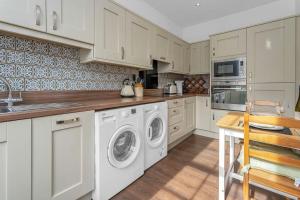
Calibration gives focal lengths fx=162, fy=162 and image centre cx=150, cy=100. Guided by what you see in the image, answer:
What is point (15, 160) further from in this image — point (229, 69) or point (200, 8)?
point (200, 8)

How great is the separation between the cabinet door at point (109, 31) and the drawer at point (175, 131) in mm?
1363

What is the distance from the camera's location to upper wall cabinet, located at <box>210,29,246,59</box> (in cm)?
285

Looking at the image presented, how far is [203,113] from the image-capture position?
3.38m

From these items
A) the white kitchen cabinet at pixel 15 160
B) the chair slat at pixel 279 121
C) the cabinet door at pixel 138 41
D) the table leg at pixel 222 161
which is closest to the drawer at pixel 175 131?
the cabinet door at pixel 138 41

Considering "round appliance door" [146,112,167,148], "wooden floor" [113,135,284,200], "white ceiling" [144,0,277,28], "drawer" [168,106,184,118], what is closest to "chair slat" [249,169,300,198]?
"wooden floor" [113,135,284,200]

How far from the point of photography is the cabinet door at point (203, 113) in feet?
10.9

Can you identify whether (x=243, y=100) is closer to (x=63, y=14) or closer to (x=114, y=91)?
(x=114, y=91)

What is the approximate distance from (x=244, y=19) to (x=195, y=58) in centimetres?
117

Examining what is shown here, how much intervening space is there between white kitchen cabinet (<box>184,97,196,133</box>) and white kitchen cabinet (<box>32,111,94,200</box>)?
210 centimetres

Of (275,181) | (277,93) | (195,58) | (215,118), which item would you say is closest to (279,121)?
(275,181)

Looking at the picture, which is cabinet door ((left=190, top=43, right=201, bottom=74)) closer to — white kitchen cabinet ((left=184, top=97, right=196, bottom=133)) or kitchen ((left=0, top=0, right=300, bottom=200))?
kitchen ((left=0, top=0, right=300, bottom=200))

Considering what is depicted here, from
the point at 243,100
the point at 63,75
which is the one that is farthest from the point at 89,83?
the point at 243,100

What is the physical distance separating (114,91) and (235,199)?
6.16 feet

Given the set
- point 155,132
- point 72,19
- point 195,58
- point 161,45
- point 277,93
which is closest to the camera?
point 72,19
